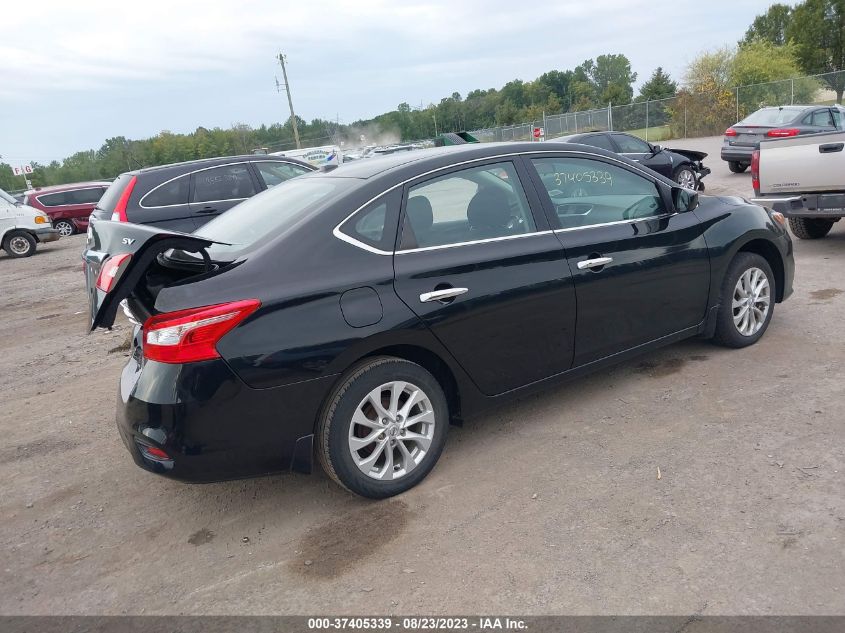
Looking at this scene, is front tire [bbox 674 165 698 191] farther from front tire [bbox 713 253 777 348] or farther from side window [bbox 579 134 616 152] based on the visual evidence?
front tire [bbox 713 253 777 348]

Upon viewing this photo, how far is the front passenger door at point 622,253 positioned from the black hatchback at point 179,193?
5.56 metres

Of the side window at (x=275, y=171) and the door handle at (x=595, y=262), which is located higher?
the side window at (x=275, y=171)

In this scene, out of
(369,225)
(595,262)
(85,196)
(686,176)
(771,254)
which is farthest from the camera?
(85,196)

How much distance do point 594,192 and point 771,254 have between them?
1.74 metres

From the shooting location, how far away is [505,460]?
3945mm

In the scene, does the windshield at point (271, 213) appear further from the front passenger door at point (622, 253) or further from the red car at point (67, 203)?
the red car at point (67, 203)

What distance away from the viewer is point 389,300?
350 cm

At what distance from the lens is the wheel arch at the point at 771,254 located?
17.1 feet

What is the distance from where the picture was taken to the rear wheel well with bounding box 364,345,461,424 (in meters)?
3.62

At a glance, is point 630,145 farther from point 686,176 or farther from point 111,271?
point 111,271

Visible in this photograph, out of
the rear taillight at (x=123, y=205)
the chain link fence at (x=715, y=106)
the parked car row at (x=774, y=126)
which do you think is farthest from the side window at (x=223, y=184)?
the chain link fence at (x=715, y=106)

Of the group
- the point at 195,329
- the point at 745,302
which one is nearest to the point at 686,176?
the point at 745,302

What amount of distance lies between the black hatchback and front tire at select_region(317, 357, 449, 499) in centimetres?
626

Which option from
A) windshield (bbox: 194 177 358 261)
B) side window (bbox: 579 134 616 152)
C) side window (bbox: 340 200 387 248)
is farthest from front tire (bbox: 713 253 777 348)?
side window (bbox: 579 134 616 152)
